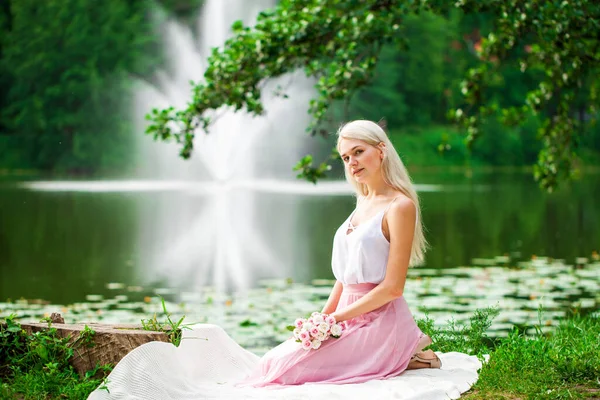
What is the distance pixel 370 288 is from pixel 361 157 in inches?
26.0

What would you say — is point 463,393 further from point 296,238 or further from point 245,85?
point 296,238

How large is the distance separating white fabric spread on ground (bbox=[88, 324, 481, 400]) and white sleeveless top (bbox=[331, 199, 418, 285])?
1.72 ft

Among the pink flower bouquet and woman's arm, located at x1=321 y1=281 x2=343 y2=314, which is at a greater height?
woman's arm, located at x1=321 y1=281 x2=343 y2=314

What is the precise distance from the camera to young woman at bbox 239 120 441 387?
446 centimetres

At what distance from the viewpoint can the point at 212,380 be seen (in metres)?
4.70

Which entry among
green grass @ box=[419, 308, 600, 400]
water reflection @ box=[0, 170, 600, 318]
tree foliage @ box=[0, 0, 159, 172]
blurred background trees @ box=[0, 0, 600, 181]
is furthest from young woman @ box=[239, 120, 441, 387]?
tree foliage @ box=[0, 0, 159, 172]

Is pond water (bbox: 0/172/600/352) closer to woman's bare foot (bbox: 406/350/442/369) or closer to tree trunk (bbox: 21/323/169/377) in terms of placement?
woman's bare foot (bbox: 406/350/442/369)

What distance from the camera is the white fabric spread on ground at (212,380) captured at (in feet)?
13.9

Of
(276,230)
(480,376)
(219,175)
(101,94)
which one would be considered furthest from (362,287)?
(101,94)

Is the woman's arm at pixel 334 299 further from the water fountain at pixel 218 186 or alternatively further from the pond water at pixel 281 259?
the water fountain at pixel 218 186

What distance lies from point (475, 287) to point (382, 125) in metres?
6.63

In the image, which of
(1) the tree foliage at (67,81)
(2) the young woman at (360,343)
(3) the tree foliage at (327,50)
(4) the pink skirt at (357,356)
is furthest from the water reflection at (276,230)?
(1) the tree foliage at (67,81)

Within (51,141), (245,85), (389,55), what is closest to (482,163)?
(389,55)

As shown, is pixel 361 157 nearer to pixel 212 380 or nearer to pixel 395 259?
pixel 395 259
